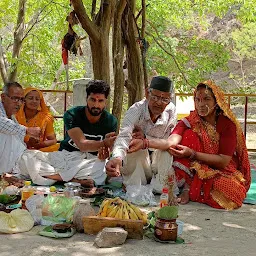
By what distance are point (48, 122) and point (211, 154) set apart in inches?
83.6

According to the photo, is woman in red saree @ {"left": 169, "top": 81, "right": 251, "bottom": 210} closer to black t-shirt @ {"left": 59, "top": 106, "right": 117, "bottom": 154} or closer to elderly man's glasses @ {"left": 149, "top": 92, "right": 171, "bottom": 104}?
elderly man's glasses @ {"left": 149, "top": 92, "right": 171, "bottom": 104}

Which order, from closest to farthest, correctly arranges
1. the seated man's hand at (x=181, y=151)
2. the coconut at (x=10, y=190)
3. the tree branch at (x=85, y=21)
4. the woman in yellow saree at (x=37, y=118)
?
the coconut at (x=10, y=190), the seated man's hand at (x=181, y=151), the woman in yellow saree at (x=37, y=118), the tree branch at (x=85, y=21)

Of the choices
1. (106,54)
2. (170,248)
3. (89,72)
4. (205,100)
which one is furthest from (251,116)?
(170,248)

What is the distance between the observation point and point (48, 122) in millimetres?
5758

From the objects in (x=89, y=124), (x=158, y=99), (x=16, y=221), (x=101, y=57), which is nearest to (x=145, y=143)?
(x=158, y=99)

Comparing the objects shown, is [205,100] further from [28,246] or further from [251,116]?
[251,116]

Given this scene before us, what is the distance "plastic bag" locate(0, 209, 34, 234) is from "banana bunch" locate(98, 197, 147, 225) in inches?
22.3

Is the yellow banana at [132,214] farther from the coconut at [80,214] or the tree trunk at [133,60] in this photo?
the tree trunk at [133,60]

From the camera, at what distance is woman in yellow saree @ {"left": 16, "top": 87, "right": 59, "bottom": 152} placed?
5.66 meters

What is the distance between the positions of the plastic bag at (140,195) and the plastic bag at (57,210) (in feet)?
2.58

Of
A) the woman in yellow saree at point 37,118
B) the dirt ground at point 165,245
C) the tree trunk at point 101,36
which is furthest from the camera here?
the tree trunk at point 101,36

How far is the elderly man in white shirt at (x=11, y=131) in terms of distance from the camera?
17.0ft

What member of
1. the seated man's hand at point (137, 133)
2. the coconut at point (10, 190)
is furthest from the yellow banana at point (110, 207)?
the seated man's hand at point (137, 133)

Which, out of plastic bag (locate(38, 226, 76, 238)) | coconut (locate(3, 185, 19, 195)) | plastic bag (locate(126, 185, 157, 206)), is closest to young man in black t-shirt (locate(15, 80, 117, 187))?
plastic bag (locate(126, 185, 157, 206))
